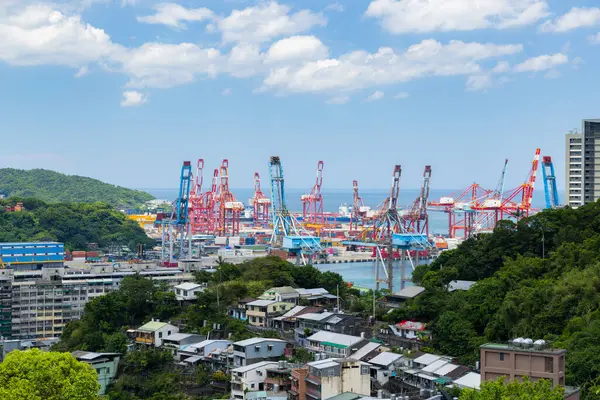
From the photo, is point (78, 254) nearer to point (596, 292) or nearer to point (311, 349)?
point (311, 349)

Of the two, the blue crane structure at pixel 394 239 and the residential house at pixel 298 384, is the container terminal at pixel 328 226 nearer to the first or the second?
the blue crane structure at pixel 394 239

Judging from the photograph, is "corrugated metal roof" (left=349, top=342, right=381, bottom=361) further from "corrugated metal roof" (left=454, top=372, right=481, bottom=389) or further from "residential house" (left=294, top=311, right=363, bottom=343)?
"corrugated metal roof" (left=454, top=372, right=481, bottom=389)

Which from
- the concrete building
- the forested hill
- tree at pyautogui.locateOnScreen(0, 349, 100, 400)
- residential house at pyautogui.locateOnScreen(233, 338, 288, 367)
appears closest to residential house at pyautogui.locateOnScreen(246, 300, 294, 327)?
the concrete building

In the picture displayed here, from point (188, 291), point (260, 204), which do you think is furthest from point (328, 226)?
point (188, 291)

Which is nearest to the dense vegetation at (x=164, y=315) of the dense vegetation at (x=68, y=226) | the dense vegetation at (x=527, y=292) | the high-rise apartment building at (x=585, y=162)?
the dense vegetation at (x=527, y=292)

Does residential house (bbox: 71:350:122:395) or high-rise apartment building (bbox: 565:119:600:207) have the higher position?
high-rise apartment building (bbox: 565:119:600:207)

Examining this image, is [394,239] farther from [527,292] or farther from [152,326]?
[527,292]

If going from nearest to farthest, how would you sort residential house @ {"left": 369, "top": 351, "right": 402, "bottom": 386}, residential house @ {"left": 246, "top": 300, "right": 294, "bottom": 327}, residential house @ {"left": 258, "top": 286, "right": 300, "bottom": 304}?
residential house @ {"left": 369, "top": 351, "right": 402, "bottom": 386} → residential house @ {"left": 246, "top": 300, "right": 294, "bottom": 327} → residential house @ {"left": 258, "top": 286, "right": 300, "bottom": 304}

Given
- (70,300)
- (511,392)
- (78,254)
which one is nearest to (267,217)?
(78,254)
